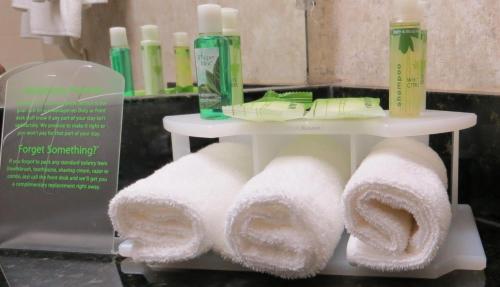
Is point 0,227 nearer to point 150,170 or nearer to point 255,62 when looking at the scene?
point 150,170

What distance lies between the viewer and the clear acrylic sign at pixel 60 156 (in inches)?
27.9

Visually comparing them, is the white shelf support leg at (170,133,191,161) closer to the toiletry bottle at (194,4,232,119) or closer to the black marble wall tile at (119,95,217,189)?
the toiletry bottle at (194,4,232,119)

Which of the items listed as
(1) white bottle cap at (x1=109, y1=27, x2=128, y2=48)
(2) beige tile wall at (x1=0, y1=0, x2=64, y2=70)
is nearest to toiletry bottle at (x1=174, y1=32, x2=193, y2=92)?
(1) white bottle cap at (x1=109, y1=27, x2=128, y2=48)

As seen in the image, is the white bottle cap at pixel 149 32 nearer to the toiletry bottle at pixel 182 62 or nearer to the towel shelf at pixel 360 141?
the toiletry bottle at pixel 182 62

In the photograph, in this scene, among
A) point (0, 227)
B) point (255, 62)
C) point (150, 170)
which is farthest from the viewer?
point (255, 62)

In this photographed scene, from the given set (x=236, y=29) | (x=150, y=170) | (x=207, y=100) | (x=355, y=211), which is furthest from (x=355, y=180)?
(x=150, y=170)

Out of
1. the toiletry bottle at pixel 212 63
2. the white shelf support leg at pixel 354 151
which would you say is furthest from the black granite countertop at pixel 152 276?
the toiletry bottle at pixel 212 63

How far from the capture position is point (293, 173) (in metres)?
0.55

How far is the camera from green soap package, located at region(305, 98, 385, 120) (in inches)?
24.5

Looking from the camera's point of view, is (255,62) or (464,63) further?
(255,62)

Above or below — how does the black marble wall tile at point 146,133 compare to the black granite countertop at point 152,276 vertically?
above

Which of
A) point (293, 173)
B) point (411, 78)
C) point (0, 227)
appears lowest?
point (0, 227)

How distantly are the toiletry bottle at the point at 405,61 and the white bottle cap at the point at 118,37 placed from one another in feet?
1.81

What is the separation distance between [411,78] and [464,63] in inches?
7.3
